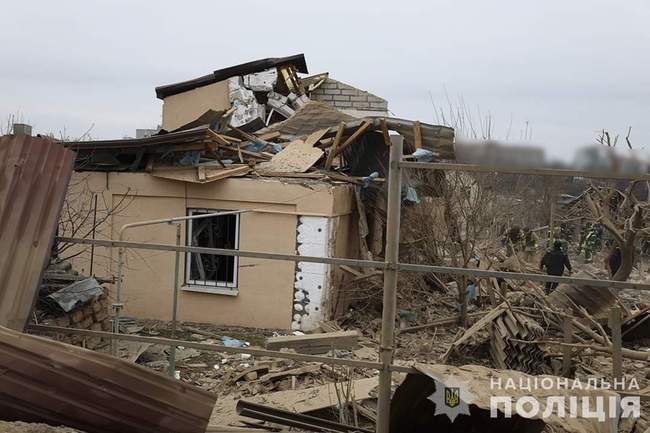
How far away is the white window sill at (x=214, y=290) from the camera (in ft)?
36.3

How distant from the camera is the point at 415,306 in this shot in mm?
12250

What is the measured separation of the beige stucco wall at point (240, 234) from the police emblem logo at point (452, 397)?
25.0 feet

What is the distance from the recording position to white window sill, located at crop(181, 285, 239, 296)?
11074mm

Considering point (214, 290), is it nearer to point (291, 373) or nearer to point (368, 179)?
point (368, 179)

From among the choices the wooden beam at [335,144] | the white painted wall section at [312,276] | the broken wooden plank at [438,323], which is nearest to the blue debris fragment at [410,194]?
the wooden beam at [335,144]

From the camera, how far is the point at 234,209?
437 inches

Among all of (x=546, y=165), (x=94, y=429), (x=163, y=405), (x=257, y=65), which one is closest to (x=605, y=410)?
(x=546, y=165)

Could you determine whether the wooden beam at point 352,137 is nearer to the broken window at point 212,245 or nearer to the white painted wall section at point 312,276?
the white painted wall section at point 312,276

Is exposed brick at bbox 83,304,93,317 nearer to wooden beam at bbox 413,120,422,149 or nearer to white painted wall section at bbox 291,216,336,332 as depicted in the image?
white painted wall section at bbox 291,216,336,332

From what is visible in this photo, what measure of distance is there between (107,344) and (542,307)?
637 cm

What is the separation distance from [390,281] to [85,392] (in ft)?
5.46

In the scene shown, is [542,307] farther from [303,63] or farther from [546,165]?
[303,63]

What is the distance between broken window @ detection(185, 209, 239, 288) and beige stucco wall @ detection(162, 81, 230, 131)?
7.06m

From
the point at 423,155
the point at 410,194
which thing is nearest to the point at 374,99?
the point at 410,194
